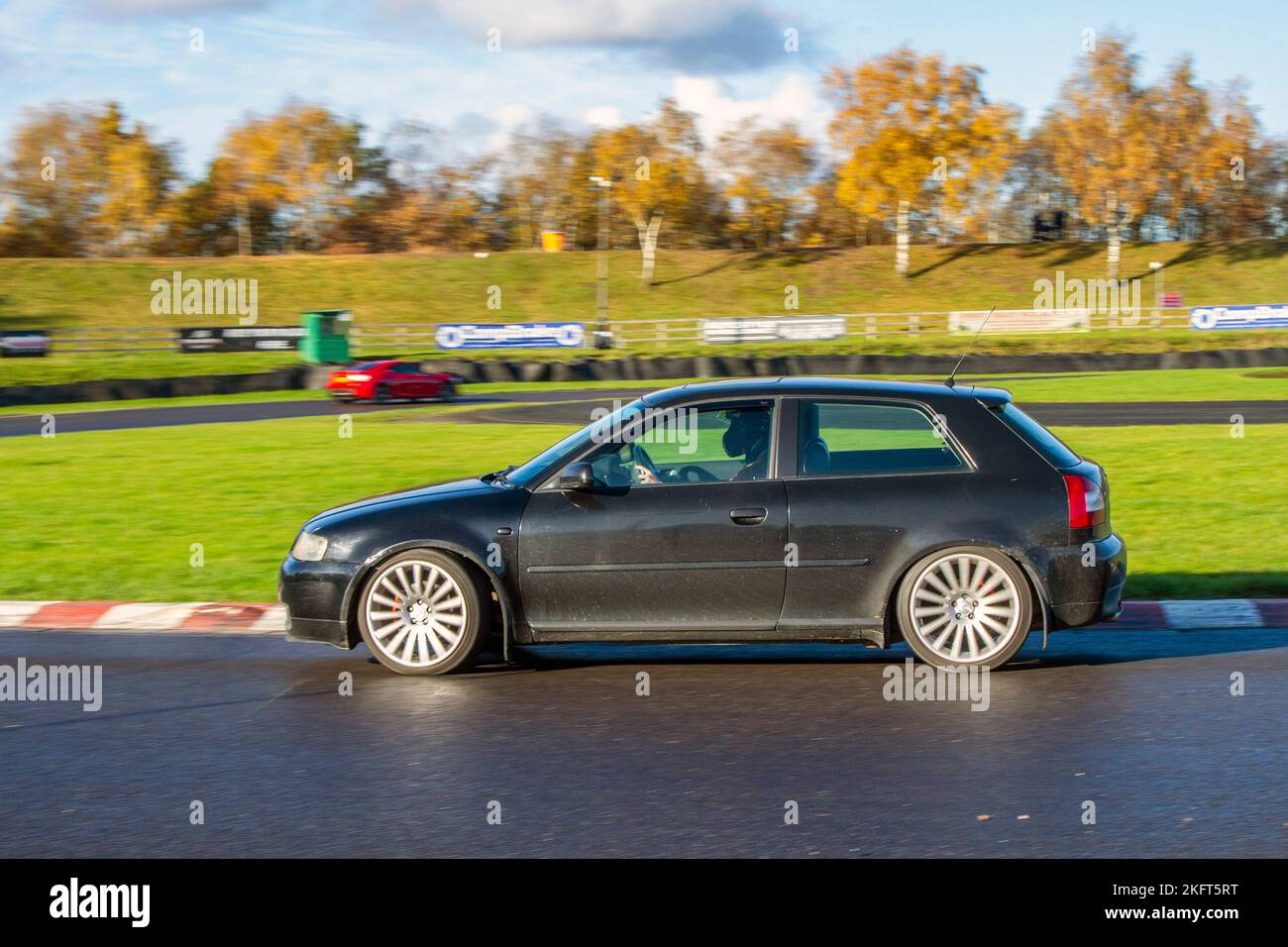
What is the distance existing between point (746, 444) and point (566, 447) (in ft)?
3.11

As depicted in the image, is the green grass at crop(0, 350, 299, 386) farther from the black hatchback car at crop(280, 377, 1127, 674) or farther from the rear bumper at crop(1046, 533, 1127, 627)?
the rear bumper at crop(1046, 533, 1127, 627)

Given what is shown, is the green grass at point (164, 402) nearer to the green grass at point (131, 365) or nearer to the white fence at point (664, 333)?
the green grass at point (131, 365)

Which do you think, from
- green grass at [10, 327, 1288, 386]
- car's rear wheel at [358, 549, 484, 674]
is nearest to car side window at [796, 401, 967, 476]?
car's rear wheel at [358, 549, 484, 674]

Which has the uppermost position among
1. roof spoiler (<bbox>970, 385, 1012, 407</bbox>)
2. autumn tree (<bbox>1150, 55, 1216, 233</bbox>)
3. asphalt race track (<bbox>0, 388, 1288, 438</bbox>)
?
autumn tree (<bbox>1150, 55, 1216, 233</bbox>)

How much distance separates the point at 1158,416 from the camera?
76.1 feet

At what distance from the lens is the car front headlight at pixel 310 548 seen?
741 cm

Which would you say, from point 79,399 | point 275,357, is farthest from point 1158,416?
point 275,357

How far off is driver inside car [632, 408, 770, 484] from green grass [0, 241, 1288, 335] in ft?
209

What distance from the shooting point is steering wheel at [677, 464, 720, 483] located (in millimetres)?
7391

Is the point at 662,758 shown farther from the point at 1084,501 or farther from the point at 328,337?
the point at 328,337

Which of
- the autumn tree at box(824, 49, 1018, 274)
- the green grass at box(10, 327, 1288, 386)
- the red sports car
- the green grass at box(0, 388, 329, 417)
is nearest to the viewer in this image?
the green grass at box(0, 388, 329, 417)

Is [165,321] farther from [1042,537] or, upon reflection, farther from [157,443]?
[1042,537]

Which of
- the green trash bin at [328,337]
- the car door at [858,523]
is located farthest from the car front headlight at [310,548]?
the green trash bin at [328,337]
